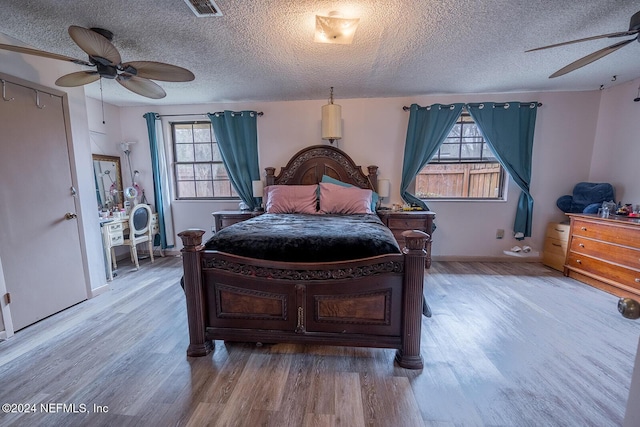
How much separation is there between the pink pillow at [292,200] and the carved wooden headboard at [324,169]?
394 mm

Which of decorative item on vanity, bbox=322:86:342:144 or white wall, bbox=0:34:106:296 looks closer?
white wall, bbox=0:34:106:296

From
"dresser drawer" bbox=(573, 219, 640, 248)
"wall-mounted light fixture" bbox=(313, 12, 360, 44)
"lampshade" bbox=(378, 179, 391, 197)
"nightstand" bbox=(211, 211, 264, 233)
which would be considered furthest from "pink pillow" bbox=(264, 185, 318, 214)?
"dresser drawer" bbox=(573, 219, 640, 248)

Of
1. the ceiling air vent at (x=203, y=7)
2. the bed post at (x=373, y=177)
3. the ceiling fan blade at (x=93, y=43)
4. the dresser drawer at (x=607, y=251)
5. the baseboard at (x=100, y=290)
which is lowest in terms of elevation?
the baseboard at (x=100, y=290)

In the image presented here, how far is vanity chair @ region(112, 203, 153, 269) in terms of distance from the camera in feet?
11.0

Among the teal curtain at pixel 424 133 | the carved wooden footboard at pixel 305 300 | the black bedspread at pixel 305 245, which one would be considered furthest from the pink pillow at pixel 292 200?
the carved wooden footboard at pixel 305 300

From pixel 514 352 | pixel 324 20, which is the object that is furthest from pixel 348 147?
pixel 514 352

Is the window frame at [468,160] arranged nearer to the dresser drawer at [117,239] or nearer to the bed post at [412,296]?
the bed post at [412,296]

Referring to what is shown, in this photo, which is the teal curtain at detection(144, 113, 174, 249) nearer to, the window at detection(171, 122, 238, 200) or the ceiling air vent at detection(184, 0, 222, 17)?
the window at detection(171, 122, 238, 200)

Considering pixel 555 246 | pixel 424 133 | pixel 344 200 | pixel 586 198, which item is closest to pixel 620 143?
pixel 586 198

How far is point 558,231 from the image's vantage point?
3.32 m

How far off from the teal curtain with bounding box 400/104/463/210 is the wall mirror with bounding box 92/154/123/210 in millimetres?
4220

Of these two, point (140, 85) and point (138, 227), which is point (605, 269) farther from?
point (138, 227)

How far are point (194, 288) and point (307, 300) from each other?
0.75 metres

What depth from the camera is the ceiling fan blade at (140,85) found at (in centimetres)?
211
